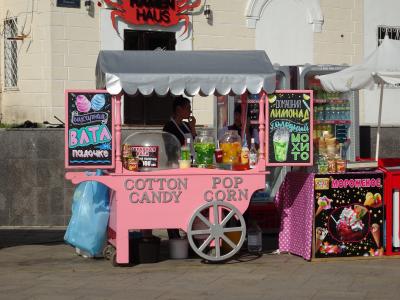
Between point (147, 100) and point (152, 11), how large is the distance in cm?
161

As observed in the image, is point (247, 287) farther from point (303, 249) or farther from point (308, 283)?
point (303, 249)

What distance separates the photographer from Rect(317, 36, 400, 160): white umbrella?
37.2 feet

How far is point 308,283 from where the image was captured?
29.0ft

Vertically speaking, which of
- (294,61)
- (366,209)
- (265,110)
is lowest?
(366,209)

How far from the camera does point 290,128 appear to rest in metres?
10.2

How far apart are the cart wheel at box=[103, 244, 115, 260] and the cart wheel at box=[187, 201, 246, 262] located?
104cm

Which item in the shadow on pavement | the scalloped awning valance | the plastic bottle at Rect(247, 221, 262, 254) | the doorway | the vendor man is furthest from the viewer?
the doorway

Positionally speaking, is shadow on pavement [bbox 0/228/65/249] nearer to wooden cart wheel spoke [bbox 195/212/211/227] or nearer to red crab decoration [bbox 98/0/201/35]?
wooden cart wheel spoke [bbox 195/212/211/227]

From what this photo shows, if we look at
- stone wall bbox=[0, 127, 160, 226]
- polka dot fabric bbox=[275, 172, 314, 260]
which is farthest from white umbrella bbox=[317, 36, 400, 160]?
stone wall bbox=[0, 127, 160, 226]

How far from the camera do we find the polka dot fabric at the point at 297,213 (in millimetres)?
10117

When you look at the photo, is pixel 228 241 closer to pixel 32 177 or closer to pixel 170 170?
pixel 170 170

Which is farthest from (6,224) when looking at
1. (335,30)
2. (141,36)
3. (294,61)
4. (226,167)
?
(335,30)

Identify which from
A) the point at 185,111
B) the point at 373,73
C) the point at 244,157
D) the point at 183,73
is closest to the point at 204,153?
the point at 244,157

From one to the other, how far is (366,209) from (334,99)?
3.98 meters
